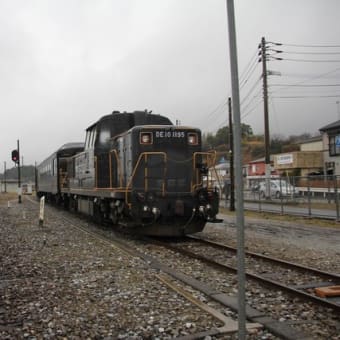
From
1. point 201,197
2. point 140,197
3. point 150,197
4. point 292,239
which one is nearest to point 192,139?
point 201,197

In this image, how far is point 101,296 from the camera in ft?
20.8

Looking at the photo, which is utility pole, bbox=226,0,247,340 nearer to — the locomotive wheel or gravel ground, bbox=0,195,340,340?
gravel ground, bbox=0,195,340,340

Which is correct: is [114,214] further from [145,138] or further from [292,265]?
[292,265]

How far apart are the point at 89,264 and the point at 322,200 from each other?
1284 cm

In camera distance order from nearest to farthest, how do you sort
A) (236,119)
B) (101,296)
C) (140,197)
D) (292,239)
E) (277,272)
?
1. (236,119)
2. (101,296)
3. (277,272)
4. (140,197)
5. (292,239)

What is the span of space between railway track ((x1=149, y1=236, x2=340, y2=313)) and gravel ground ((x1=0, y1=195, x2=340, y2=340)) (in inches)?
10.1

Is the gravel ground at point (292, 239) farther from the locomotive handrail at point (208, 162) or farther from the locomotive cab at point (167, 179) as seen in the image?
the locomotive handrail at point (208, 162)

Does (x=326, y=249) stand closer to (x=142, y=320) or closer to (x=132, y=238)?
(x=132, y=238)

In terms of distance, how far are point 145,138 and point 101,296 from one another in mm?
6125

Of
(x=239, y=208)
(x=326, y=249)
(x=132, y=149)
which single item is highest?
(x=132, y=149)

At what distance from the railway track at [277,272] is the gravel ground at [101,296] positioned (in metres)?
0.26

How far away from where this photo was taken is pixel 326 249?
1088 cm

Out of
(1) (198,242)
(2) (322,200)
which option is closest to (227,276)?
(1) (198,242)

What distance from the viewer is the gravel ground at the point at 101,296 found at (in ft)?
16.3
